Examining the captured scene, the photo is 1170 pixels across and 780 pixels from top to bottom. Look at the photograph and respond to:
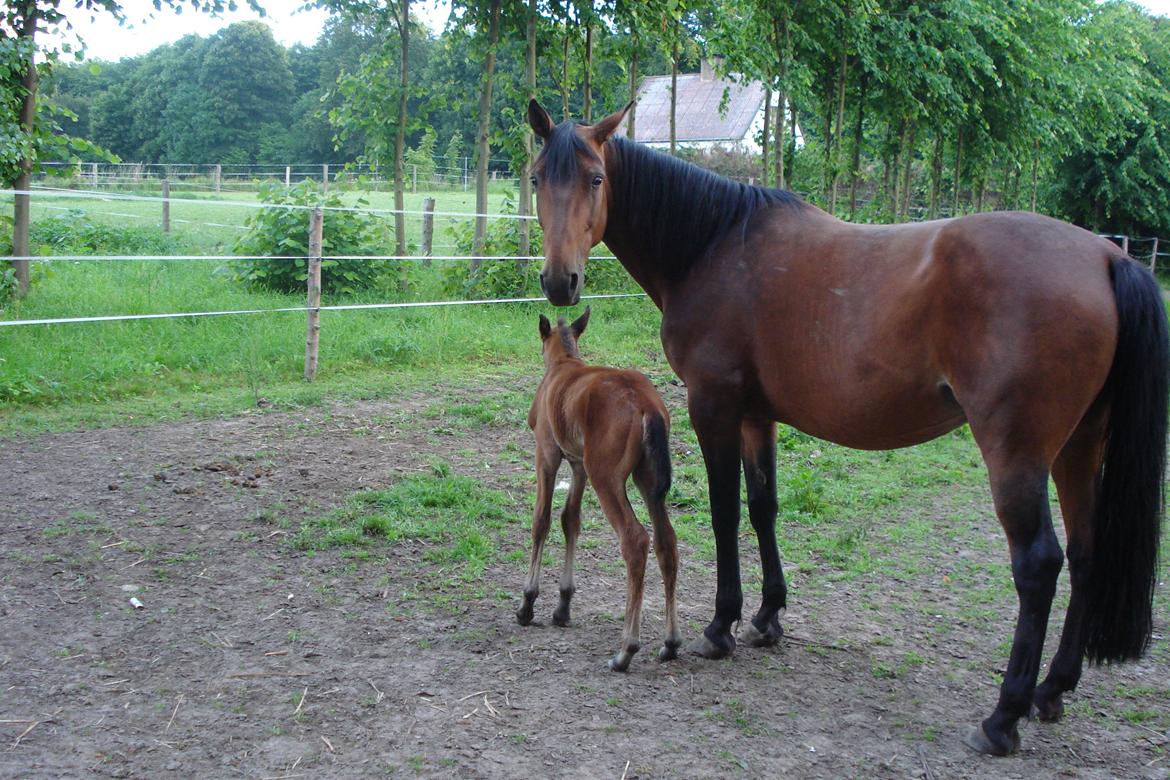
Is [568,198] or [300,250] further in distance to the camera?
[300,250]

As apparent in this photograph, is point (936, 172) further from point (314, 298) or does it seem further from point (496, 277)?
point (314, 298)

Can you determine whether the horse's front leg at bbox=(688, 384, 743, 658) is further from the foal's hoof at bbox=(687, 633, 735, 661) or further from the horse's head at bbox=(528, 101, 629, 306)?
the horse's head at bbox=(528, 101, 629, 306)

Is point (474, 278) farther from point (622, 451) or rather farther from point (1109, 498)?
point (1109, 498)

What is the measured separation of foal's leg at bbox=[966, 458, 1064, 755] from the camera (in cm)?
308

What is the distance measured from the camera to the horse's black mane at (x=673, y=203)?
4070mm

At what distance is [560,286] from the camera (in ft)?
12.2

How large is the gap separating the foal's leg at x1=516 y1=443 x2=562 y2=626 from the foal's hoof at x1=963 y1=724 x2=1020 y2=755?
1.81 m

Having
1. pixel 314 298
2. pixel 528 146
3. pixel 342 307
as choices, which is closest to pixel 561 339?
pixel 342 307

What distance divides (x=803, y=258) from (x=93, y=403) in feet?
20.5

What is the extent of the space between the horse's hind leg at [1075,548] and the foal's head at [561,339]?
2.14 m

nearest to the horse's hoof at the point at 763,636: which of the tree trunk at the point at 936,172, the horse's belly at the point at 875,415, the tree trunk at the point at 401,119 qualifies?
the horse's belly at the point at 875,415

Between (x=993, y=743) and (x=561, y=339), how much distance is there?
8.21 feet

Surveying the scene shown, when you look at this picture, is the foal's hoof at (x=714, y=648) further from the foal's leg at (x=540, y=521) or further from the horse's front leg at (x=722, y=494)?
the foal's leg at (x=540, y=521)

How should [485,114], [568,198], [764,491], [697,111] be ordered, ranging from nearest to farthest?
[568,198] < [764,491] < [485,114] < [697,111]
